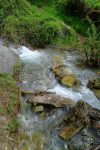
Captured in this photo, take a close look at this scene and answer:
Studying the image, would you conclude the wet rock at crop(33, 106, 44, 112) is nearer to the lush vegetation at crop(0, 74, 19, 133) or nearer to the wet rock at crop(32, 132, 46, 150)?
the lush vegetation at crop(0, 74, 19, 133)

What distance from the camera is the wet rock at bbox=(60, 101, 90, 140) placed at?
23.7 feet

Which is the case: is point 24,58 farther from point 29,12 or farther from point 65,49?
point 29,12

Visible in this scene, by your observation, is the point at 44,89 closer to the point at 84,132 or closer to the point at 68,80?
the point at 68,80

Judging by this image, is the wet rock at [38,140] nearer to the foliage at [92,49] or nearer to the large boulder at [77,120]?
the large boulder at [77,120]

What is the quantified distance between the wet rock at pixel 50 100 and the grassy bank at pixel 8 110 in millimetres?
459

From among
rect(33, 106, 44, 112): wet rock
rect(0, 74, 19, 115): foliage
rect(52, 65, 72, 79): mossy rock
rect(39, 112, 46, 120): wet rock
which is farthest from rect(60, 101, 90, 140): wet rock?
rect(52, 65, 72, 79): mossy rock

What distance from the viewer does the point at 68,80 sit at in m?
9.59

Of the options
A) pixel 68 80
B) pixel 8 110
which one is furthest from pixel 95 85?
pixel 8 110

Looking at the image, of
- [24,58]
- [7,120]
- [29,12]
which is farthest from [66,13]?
[7,120]

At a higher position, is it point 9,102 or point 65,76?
point 9,102

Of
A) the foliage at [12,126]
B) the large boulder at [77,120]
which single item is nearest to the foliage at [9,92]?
the foliage at [12,126]

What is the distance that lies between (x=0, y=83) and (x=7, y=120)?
5.07 feet

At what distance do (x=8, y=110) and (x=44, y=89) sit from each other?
62.1 inches

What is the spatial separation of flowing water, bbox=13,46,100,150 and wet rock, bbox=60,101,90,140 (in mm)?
208
